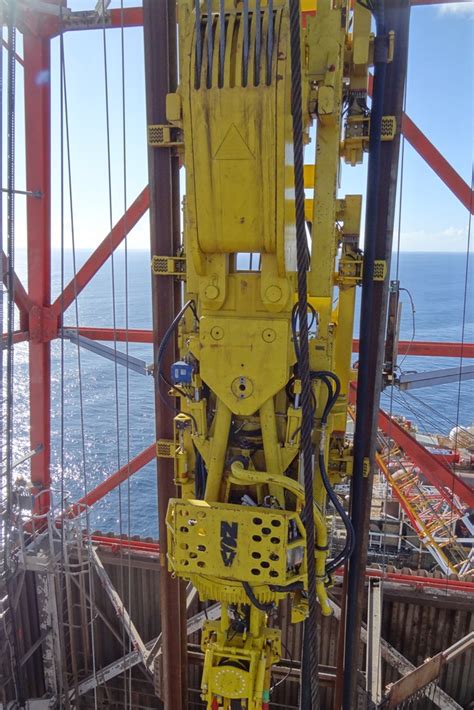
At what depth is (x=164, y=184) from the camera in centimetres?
484

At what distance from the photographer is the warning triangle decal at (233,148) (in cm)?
290

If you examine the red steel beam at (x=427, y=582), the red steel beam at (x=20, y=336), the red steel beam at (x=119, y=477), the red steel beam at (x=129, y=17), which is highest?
the red steel beam at (x=129, y=17)

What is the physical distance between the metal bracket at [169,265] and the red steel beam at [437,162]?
465 centimetres

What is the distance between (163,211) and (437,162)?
4730 millimetres

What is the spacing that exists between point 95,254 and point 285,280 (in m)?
5.53

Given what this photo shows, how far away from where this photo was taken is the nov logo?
353 centimetres

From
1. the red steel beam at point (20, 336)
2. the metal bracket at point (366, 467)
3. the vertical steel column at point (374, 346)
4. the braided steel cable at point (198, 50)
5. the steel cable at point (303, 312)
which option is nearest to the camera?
the steel cable at point (303, 312)


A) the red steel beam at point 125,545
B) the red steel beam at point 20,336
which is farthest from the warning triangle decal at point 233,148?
the red steel beam at point 125,545

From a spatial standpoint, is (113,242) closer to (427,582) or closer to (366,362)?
(366,362)

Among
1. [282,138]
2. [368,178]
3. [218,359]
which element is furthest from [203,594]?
[368,178]

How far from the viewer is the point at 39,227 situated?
8031 millimetres

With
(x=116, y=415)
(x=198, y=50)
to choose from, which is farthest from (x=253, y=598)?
(x=116, y=415)

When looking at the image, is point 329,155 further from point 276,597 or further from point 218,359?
point 276,597

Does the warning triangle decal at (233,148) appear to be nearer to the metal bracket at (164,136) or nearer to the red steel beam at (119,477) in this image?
the metal bracket at (164,136)
